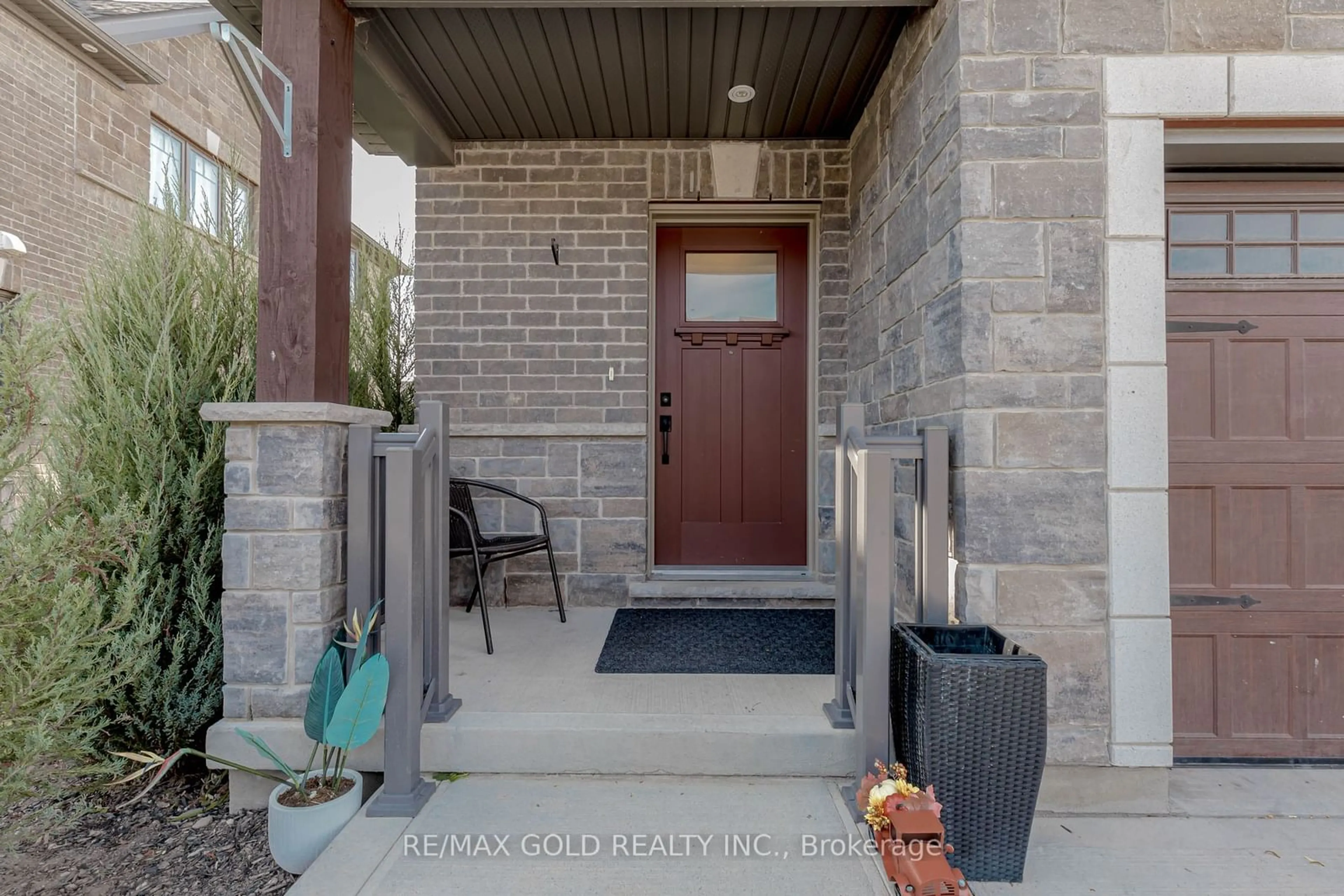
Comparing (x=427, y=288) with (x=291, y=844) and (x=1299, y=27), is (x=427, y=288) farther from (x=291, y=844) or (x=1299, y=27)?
(x=1299, y=27)

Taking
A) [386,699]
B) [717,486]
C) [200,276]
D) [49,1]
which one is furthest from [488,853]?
[49,1]

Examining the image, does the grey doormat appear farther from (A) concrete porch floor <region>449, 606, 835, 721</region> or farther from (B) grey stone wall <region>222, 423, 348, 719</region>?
(B) grey stone wall <region>222, 423, 348, 719</region>

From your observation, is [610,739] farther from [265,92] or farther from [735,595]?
[265,92]

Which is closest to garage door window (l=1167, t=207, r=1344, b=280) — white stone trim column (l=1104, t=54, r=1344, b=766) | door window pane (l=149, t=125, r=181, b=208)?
white stone trim column (l=1104, t=54, r=1344, b=766)

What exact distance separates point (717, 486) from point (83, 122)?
20.6ft

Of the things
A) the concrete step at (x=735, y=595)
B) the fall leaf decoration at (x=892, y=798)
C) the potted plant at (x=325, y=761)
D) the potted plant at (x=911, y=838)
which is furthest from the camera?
the concrete step at (x=735, y=595)

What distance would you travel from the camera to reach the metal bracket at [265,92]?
6.07ft

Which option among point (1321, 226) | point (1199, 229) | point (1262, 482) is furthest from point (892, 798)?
point (1321, 226)

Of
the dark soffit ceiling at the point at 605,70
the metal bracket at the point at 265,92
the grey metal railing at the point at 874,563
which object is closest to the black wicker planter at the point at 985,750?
the grey metal railing at the point at 874,563

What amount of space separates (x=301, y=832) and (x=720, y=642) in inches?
63.5

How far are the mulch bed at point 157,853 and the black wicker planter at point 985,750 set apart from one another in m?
1.68

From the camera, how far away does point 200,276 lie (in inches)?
89.9

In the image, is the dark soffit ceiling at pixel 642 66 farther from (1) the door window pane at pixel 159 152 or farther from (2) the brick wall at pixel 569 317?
(1) the door window pane at pixel 159 152

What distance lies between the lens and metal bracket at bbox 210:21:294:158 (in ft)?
6.07
